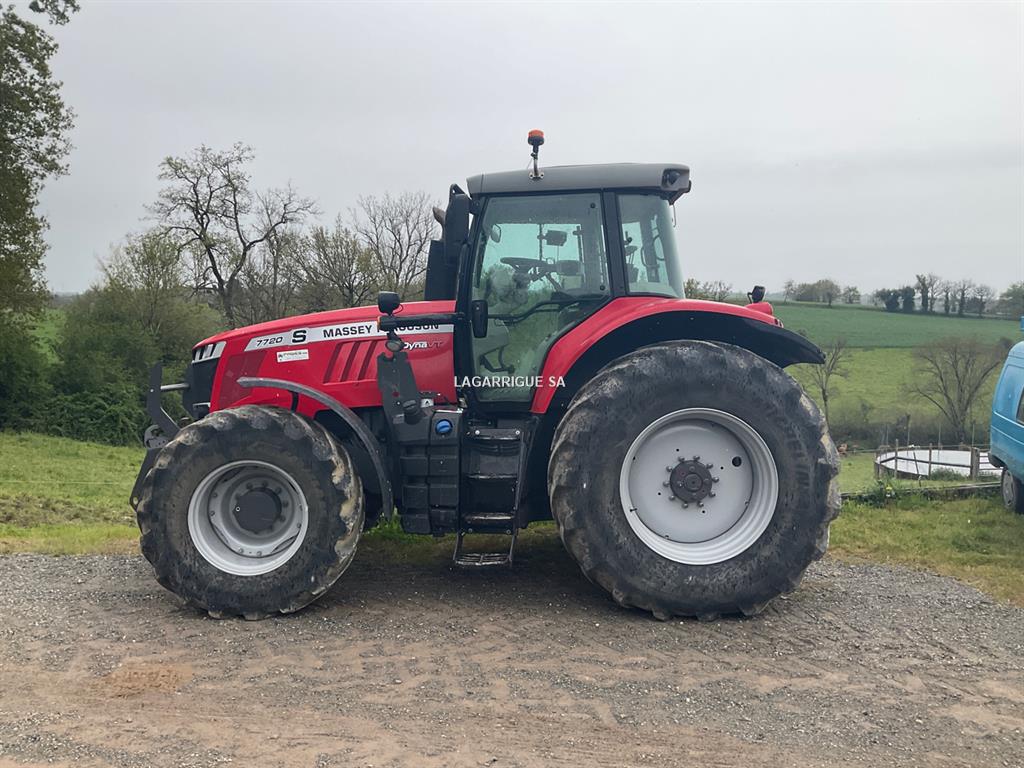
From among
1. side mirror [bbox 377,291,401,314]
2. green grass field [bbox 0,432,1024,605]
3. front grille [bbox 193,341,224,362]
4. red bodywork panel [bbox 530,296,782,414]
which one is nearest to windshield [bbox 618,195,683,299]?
red bodywork panel [bbox 530,296,782,414]

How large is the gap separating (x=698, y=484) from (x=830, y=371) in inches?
1265

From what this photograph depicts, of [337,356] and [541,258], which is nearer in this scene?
[541,258]

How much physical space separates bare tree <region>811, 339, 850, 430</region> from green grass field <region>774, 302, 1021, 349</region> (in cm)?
55

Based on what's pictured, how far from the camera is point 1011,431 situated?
8.25 metres

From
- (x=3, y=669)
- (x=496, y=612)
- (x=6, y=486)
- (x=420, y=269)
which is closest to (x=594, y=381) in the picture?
(x=496, y=612)

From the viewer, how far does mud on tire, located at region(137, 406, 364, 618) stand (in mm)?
4996

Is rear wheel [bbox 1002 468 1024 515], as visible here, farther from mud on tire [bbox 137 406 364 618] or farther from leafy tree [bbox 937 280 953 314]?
leafy tree [bbox 937 280 953 314]

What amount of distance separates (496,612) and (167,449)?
2.24 meters

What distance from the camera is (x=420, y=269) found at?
97.1ft

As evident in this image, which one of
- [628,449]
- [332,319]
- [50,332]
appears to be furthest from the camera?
[50,332]

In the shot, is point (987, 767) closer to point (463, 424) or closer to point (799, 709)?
point (799, 709)

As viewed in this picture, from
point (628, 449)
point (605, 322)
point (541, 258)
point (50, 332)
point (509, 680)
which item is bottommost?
point (509, 680)

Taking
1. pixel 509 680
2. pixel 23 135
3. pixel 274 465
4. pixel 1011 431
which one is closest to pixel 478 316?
pixel 274 465

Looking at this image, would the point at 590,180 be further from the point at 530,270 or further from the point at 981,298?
the point at 981,298
